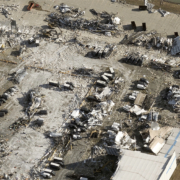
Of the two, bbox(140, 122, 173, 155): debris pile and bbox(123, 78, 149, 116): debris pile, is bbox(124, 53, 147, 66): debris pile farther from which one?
bbox(140, 122, 173, 155): debris pile


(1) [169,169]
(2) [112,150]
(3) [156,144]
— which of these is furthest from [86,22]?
(1) [169,169]

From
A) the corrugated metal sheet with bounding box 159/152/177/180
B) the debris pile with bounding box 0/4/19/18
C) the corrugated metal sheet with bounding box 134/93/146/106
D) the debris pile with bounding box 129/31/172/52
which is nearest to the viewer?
the corrugated metal sheet with bounding box 159/152/177/180

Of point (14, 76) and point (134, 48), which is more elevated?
point (134, 48)

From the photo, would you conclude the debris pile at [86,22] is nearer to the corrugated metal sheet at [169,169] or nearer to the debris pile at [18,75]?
the debris pile at [18,75]

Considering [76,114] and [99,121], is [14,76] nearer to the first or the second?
[76,114]

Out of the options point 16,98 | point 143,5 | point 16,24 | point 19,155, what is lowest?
point 19,155

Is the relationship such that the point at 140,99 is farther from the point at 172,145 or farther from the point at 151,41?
the point at 151,41

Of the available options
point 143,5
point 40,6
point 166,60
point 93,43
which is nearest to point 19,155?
point 93,43

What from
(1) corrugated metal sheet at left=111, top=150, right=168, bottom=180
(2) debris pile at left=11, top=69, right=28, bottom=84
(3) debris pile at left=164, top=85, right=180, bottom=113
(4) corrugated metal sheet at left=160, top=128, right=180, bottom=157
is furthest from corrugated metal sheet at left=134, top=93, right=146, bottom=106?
(2) debris pile at left=11, top=69, right=28, bottom=84
